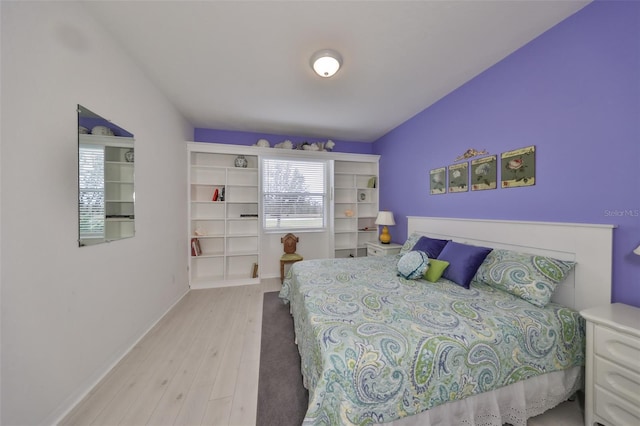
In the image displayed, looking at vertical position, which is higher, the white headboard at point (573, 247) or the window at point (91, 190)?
the window at point (91, 190)

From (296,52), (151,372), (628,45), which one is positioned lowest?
(151,372)

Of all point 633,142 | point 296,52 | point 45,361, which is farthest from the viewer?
point 296,52

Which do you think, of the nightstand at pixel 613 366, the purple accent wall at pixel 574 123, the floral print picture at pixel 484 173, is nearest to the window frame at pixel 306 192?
the purple accent wall at pixel 574 123

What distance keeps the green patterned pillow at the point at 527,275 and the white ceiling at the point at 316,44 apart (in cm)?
178

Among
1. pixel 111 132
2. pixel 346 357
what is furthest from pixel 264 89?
pixel 346 357

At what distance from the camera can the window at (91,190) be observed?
1442mm

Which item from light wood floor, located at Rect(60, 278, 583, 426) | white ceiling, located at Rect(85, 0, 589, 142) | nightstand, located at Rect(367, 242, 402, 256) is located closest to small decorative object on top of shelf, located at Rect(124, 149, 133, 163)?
white ceiling, located at Rect(85, 0, 589, 142)

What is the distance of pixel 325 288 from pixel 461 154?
2124mm

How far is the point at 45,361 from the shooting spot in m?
1.21

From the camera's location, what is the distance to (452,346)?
1.10 meters

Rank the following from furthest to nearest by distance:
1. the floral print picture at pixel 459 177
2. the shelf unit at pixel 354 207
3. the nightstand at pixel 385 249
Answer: the shelf unit at pixel 354 207
the nightstand at pixel 385 249
the floral print picture at pixel 459 177

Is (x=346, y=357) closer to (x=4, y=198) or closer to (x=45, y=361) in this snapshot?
(x=45, y=361)

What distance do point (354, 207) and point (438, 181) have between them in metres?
1.82

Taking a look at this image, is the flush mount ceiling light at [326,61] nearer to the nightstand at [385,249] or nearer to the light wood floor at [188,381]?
the nightstand at [385,249]
